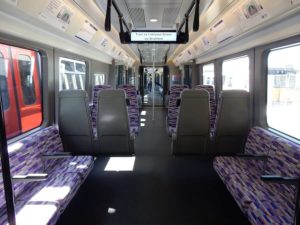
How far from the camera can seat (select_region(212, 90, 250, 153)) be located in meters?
3.53

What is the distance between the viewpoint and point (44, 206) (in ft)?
7.29

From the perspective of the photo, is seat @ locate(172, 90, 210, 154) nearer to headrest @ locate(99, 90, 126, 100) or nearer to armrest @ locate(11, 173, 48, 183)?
headrest @ locate(99, 90, 126, 100)

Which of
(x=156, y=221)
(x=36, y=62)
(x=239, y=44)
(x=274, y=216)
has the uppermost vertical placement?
(x=239, y=44)

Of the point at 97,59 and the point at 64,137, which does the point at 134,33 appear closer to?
the point at 64,137

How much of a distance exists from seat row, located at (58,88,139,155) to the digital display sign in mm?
1173

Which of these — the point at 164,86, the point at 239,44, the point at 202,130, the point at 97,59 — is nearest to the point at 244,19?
the point at 239,44

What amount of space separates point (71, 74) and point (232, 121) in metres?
3.08

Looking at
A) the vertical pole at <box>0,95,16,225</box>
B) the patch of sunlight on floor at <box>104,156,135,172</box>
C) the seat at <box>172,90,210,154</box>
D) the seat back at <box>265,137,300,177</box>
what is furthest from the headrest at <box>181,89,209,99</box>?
the vertical pole at <box>0,95,16,225</box>

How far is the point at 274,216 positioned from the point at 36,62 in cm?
327

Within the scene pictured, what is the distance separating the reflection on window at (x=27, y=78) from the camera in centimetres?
342

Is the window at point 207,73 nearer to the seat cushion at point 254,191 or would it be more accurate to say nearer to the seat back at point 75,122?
the seat back at point 75,122

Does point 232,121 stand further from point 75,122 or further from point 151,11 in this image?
point 151,11

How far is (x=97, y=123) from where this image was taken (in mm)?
3762

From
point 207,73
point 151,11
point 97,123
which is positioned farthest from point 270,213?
point 207,73
